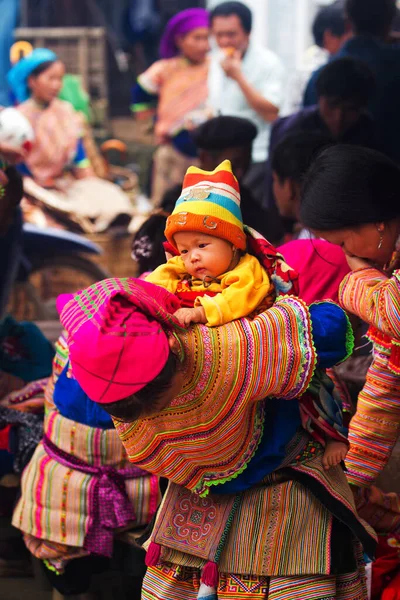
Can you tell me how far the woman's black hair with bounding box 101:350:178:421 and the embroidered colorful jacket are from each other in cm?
70

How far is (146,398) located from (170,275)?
0.45 m

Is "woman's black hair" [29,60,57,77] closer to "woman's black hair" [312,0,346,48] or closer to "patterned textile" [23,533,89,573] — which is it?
"woman's black hair" [312,0,346,48]

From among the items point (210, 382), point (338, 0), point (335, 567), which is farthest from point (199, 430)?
point (338, 0)

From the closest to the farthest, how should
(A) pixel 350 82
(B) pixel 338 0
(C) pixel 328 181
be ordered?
(C) pixel 328 181
(A) pixel 350 82
(B) pixel 338 0

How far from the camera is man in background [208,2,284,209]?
246 inches

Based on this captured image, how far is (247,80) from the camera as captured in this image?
6.46 meters

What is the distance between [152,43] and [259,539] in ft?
27.7

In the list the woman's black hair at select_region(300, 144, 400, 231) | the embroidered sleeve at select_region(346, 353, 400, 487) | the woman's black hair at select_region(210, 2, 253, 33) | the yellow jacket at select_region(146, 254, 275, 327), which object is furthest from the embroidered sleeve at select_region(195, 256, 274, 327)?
the woman's black hair at select_region(210, 2, 253, 33)

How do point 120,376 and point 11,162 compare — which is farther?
point 11,162

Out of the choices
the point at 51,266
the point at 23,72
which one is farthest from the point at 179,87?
the point at 51,266

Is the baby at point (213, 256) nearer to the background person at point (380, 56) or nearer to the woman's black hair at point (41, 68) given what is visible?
the background person at point (380, 56)

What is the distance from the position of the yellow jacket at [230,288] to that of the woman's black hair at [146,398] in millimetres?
199

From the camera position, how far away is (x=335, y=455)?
2404 millimetres

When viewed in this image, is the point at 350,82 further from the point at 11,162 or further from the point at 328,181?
the point at 328,181
